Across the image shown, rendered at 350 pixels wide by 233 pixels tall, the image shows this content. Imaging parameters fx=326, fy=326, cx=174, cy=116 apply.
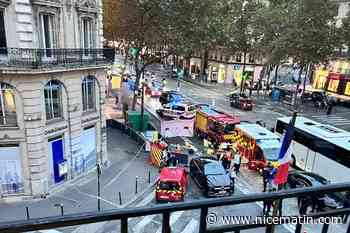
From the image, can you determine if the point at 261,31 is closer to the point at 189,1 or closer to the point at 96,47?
the point at 189,1

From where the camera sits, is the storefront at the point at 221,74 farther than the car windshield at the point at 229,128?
Yes

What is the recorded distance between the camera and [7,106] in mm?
15711

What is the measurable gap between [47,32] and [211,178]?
11552mm

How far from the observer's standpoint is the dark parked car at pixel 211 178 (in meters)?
17.3

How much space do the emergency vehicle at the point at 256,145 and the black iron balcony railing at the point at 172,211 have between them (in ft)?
62.3

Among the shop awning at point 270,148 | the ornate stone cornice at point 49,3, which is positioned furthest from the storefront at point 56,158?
the shop awning at point 270,148

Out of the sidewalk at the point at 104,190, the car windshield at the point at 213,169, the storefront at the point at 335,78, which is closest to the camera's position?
the sidewalk at the point at 104,190

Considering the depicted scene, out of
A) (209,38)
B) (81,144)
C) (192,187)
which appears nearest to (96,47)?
(81,144)

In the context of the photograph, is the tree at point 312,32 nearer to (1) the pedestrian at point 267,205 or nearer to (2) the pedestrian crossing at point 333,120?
(2) the pedestrian crossing at point 333,120

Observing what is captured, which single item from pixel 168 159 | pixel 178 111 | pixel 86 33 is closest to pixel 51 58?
pixel 86 33

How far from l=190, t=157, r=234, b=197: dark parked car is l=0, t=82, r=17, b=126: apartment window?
10157mm

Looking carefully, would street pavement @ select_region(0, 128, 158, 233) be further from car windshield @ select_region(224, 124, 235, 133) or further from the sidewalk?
car windshield @ select_region(224, 124, 235, 133)

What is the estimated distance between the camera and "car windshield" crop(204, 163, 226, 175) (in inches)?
723

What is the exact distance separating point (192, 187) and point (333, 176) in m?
8.48
